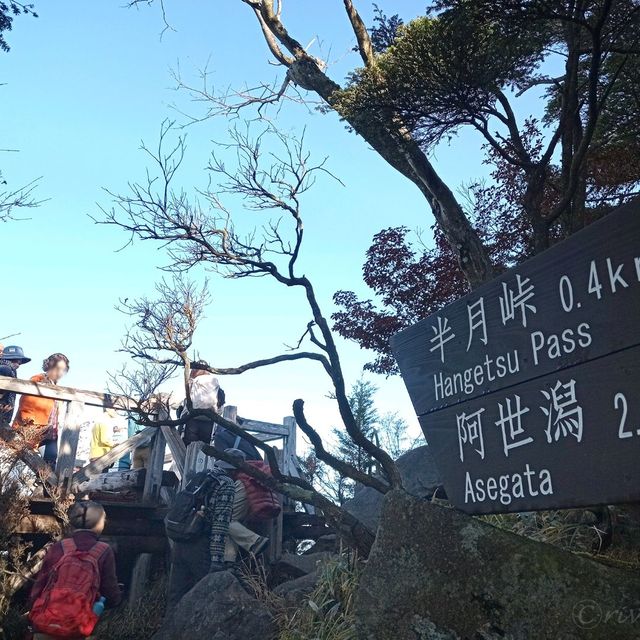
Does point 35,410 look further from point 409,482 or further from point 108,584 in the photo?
point 409,482

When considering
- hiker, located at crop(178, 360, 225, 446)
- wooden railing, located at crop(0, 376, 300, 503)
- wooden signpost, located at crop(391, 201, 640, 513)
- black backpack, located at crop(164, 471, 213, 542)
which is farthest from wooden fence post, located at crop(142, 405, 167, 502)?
wooden signpost, located at crop(391, 201, 640, 513)

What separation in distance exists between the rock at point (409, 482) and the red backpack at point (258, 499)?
161 centimetres

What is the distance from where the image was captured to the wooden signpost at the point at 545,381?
230cm

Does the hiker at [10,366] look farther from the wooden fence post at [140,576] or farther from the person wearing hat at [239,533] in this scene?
the person wearing hat at [239,533]

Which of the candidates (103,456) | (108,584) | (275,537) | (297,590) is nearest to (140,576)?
(103,456)

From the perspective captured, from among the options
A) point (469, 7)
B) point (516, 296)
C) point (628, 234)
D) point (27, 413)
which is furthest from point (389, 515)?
point (27, 413)

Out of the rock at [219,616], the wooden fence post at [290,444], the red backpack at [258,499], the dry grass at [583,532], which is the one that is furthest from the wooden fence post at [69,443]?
the dry grass at [583,532]

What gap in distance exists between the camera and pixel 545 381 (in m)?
2.64

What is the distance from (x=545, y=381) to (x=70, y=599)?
436 centimetres

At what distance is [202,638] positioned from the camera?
5.70 meters

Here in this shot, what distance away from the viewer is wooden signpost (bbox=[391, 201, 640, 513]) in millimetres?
2297

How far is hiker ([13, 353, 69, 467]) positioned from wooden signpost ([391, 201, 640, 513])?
19.9ft

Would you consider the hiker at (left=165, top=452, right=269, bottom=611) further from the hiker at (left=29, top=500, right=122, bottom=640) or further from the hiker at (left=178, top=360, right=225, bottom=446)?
the hiker at (left=29, top=500, right=122, bottom=640)

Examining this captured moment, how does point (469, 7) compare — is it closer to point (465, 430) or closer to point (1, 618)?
point (465, 430)
